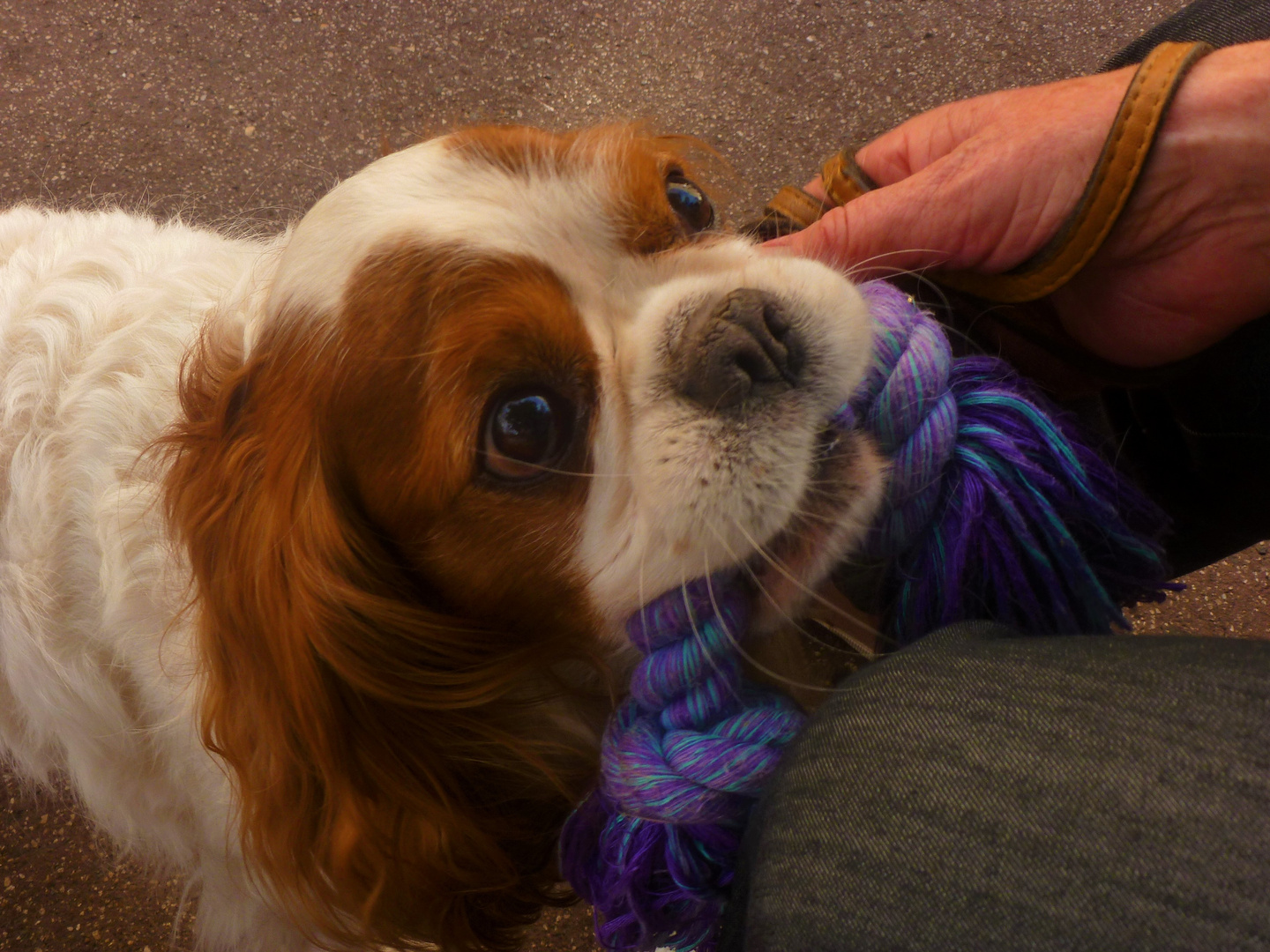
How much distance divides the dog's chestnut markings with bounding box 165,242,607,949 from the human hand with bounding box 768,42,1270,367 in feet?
1.68

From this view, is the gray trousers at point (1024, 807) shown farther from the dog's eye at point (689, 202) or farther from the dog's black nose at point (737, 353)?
the dog's eye at point (689, 202)

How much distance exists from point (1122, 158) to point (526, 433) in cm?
78

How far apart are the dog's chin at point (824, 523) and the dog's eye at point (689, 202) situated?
43 centimetres

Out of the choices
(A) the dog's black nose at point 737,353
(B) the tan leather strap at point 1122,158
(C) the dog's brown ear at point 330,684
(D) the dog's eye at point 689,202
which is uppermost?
(B) the tan leather strap at point 1122,158

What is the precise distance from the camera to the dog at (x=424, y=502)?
0.89 meters

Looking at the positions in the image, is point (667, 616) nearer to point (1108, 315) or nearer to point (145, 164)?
point (1108, 315)

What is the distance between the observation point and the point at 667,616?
909mm

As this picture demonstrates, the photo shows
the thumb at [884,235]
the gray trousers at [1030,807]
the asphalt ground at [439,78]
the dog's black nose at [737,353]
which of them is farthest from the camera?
the asphalt ground at [439,78]

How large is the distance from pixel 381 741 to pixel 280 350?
493 mm

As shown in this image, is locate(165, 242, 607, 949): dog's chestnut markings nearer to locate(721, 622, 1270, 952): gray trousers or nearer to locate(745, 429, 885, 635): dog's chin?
locate(745, 429, 885, 635): dog's chin

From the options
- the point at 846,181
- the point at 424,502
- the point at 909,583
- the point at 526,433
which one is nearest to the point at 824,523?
the point at 909,583

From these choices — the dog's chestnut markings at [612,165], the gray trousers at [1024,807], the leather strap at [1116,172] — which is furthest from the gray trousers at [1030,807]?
the dog's chestnut markings at [612,165]

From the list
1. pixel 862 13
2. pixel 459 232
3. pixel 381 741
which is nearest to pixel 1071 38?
pixel 862 13

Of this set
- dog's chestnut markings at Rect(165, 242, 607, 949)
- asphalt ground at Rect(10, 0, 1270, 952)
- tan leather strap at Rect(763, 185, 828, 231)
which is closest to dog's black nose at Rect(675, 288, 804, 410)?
dog's chestnut markings at Rect(165, 242, 607, 949)
